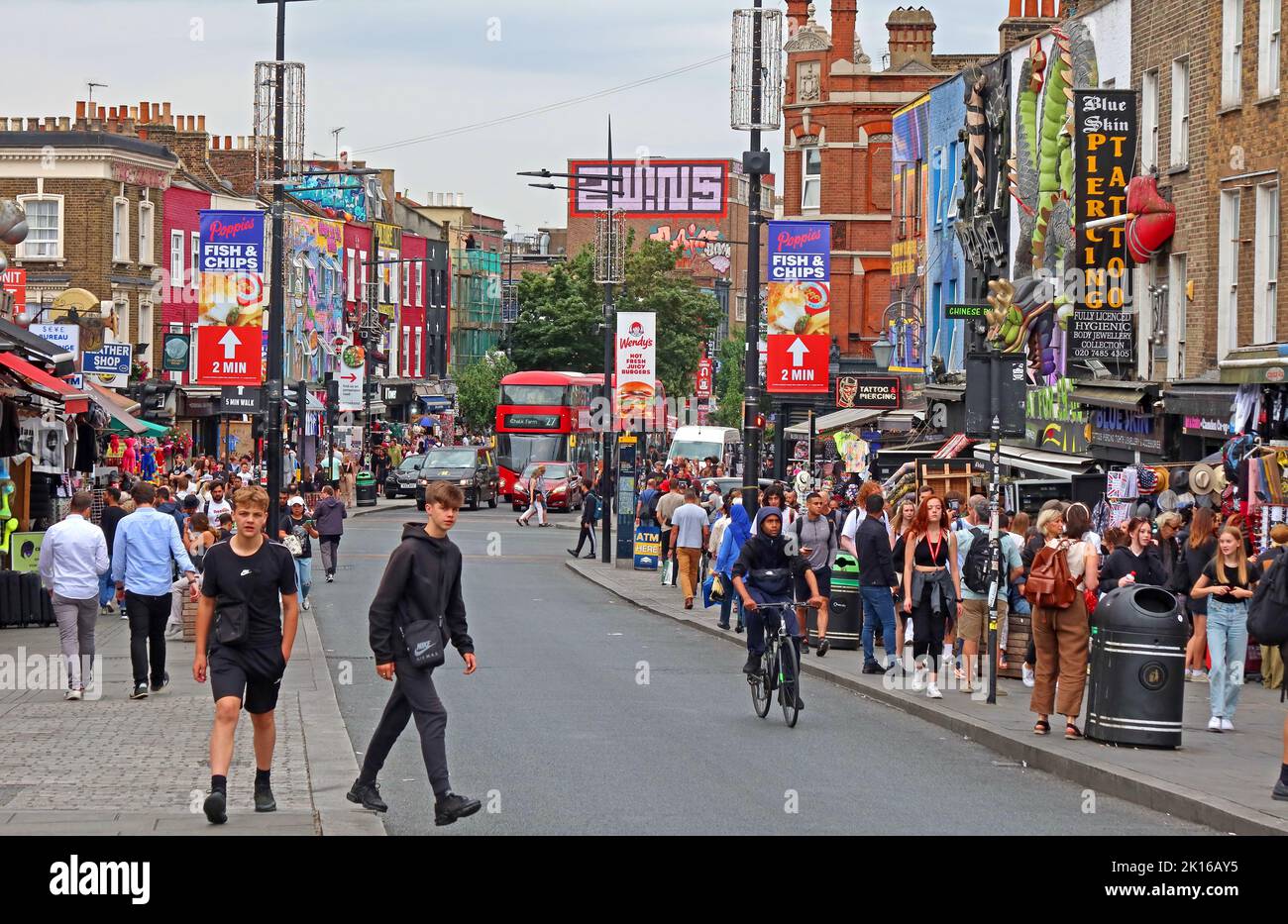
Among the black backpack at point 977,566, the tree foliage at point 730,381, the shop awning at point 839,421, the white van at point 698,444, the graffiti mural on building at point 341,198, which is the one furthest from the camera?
the tree foliage at point 730,381

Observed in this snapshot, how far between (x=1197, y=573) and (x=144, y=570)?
9707 millimetres

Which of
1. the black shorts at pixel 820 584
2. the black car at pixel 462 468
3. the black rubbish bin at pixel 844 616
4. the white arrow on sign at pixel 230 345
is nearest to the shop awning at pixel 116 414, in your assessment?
A: the white arrow on sign at pixel 230 345

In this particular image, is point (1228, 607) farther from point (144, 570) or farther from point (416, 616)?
point (144, 570)

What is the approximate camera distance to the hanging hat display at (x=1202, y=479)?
875 inches

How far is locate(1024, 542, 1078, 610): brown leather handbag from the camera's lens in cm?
1434

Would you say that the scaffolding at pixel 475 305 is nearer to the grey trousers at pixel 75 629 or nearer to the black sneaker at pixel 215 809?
the grey trousers at pixel 75 629

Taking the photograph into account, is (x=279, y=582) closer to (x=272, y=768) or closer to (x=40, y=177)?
(x=272, y=768)

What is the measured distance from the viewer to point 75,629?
1619 centimetres

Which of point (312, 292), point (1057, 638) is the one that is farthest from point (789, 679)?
point (312, 292)

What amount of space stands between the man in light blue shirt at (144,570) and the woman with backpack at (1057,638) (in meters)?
6.93

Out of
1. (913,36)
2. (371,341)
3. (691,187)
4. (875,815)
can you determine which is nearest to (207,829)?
(875,815)

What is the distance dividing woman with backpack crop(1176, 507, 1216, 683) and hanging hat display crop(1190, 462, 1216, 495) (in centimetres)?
223

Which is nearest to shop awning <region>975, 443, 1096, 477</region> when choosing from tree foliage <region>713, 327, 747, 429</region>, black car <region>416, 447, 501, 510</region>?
black car <region>416, 447, 501, 510</region>

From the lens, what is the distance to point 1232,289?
26.0 m
